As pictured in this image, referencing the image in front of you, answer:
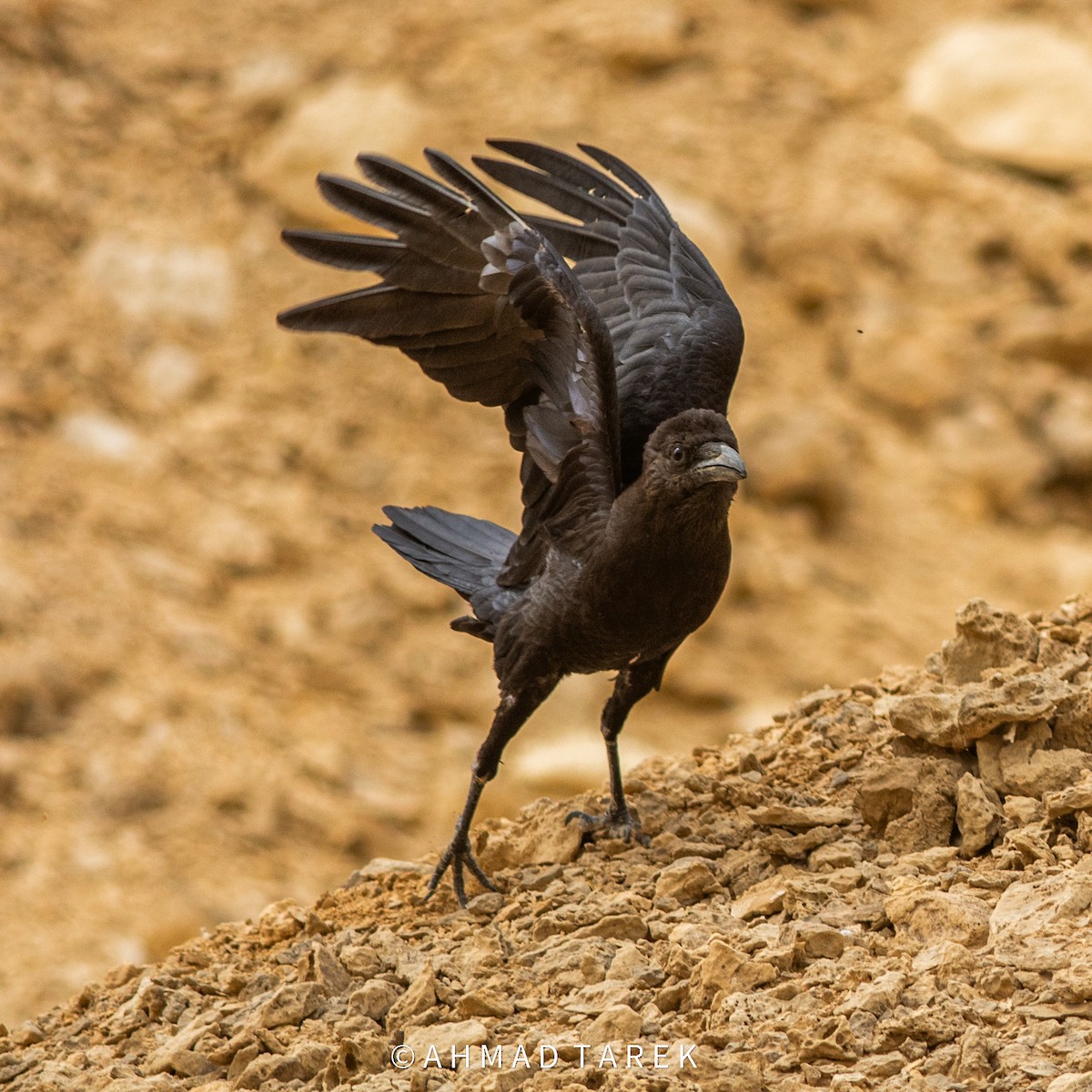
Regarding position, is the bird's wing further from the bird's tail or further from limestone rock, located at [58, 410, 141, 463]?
limestone rock, located at [58, 410, 141, 463]

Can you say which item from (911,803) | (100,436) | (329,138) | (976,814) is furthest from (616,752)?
(329,138)

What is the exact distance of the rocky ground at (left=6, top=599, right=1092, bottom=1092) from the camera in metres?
3.95

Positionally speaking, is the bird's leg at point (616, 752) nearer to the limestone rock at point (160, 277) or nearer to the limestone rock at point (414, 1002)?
the limestone rock at point (414, 1002)

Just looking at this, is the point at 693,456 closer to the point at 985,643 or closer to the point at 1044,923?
the point at 985,643

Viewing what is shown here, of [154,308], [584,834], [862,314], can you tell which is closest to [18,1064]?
[584,834]

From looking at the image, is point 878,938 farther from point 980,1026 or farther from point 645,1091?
point 645,1091

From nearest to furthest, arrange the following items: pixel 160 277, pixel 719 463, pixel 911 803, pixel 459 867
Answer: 1. pixel 719 463
2. pixel 911 803
3. pixel 459 867
4. pixel 160 277

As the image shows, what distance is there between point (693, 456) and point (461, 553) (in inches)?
48.7

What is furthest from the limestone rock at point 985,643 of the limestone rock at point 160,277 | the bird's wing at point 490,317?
the limestone rock at point 160,277

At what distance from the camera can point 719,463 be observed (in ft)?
15.4

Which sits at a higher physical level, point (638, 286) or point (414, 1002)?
point (638, 286)

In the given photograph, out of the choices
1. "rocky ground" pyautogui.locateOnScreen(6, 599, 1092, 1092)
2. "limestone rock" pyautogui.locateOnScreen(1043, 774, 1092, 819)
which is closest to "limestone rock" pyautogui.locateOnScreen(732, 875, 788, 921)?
"rocky ground" pyautogui.locateOnScreen(6, 599, 1092, 1092)

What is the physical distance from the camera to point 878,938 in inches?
173

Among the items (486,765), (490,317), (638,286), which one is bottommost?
(486,765)
